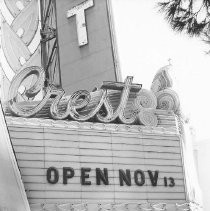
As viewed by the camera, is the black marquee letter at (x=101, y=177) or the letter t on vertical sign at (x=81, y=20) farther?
the letter t on vertical sign at (x=81, y=20)

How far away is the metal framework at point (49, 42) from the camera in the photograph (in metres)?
23.5

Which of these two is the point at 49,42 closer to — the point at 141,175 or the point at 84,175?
the point at 141,175

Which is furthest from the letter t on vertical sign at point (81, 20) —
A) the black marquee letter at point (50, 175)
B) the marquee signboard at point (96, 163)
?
the black marquee letter at point (50, 175)

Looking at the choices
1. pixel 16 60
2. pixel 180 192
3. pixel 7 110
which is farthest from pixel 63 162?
pixel 16 60

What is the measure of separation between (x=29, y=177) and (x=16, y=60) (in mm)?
9406

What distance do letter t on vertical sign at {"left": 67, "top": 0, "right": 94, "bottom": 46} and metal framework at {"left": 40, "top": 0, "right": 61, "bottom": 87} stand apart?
1880mm

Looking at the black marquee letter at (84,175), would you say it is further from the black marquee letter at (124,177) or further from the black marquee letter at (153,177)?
the black marquee letter at (153,177)

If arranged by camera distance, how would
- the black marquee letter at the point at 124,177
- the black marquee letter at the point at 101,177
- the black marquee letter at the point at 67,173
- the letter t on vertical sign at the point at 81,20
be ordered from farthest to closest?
1. the letter t on vertical sign at the point at 81,20
2. the black marquee letter at the point at 124,177
3. the black marquee letter at the point at 101,177
4. the black marquee letter at the point at 67,173

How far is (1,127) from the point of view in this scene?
37.6 feet

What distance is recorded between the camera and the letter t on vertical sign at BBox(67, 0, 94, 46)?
21344 mm

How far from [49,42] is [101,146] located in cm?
1177

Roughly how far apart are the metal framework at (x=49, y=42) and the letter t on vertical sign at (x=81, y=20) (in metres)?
1.88

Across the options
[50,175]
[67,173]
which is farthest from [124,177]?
[50,175]

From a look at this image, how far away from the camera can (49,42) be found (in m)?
24.7
